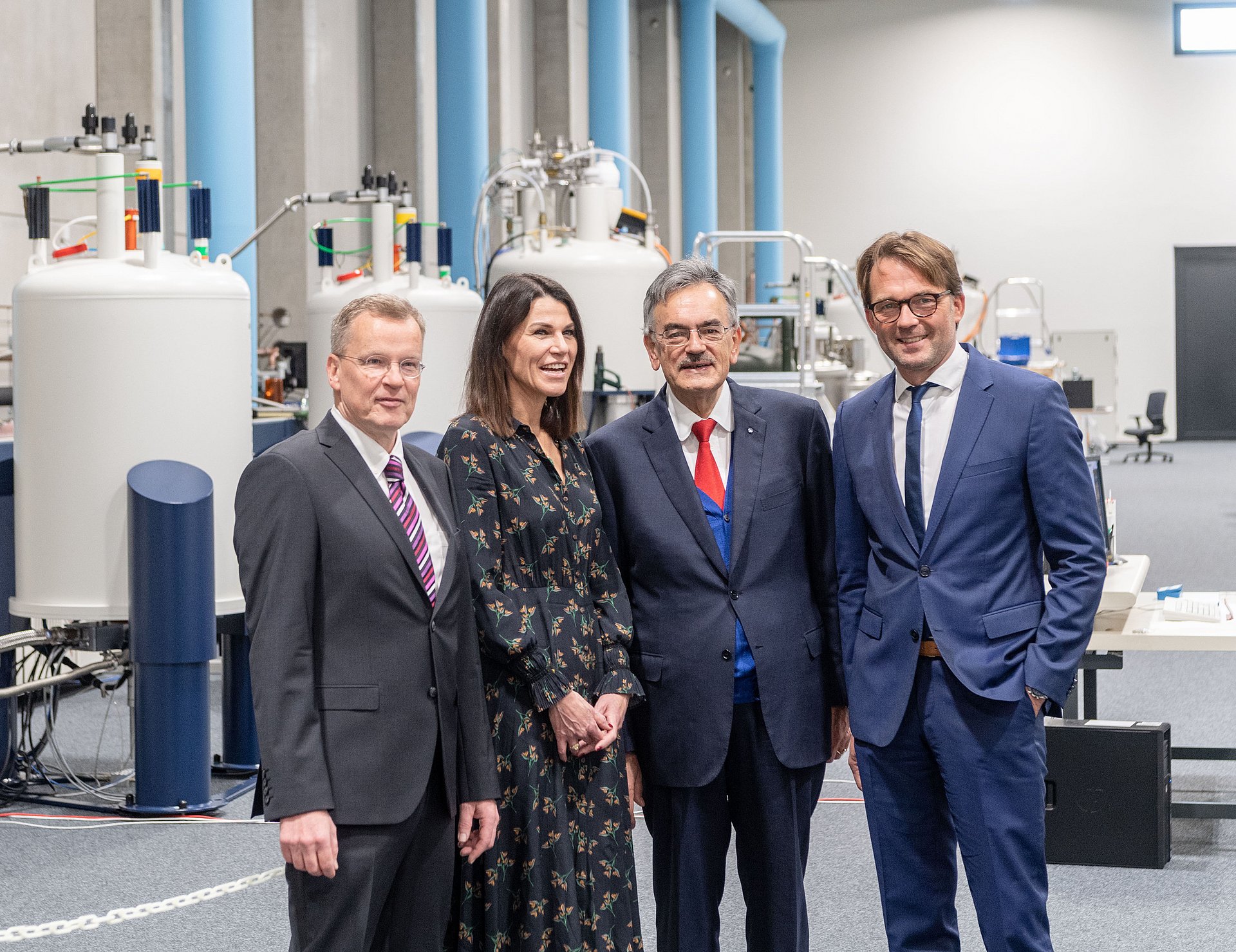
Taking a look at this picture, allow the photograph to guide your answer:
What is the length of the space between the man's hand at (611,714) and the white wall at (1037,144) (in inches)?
664

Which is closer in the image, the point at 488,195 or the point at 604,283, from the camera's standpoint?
the point at 604,283

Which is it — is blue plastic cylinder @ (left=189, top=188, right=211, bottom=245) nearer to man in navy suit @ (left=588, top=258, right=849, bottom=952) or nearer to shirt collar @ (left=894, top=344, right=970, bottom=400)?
man in navy suit @ (left=588, top=258, right=849, bottom=952)

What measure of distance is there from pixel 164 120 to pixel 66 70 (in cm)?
102

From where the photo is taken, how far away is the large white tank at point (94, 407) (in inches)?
158

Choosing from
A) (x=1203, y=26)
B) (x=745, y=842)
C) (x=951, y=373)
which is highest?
(x=1203, y=26)

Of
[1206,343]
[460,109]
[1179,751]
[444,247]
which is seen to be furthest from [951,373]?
[1206,343]

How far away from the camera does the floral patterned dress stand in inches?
77.5

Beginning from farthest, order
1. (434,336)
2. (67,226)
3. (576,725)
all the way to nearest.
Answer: (434,336), (67,226), (576,725)

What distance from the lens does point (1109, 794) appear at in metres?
3.48

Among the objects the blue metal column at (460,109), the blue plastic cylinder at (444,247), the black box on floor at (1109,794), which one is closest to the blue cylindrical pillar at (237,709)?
the blue plastic cylinder at (444,247)

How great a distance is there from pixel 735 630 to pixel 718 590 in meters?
0.07

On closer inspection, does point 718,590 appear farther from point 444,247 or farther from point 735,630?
point 444,247

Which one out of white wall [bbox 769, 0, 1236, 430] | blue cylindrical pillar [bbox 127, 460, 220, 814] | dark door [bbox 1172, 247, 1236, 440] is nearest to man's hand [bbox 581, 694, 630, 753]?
blue cylindrical pillar [bbox 127, 460, 220, 814]

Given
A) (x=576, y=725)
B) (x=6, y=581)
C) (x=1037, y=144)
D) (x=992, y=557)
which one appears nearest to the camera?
(x=576, y=725)
